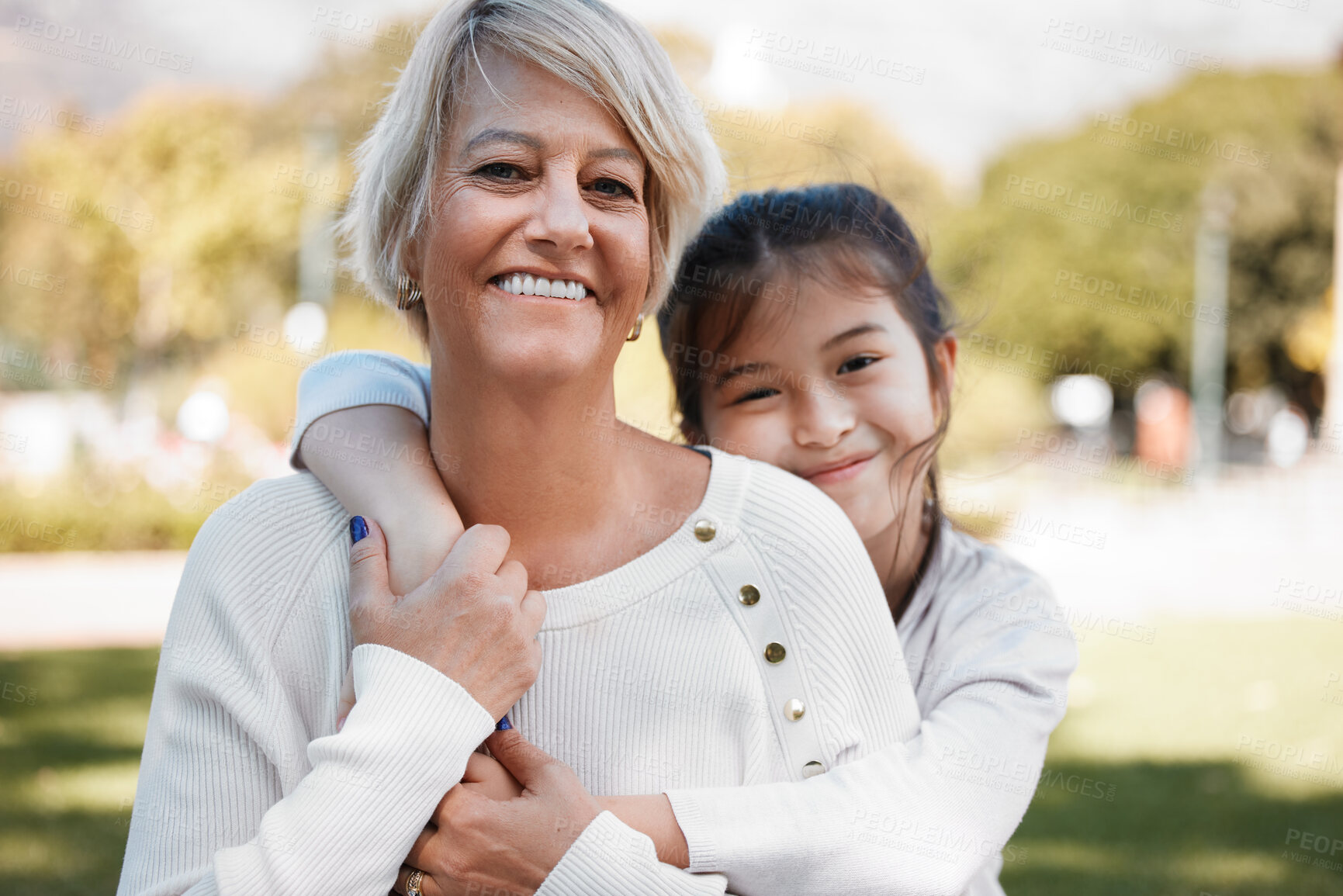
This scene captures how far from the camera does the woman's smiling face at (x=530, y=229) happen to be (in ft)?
6.25

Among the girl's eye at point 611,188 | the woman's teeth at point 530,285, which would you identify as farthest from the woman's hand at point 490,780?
the girl's eye at point 611,188

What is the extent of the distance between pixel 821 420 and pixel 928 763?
888mm

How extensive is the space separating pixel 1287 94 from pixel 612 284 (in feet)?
182

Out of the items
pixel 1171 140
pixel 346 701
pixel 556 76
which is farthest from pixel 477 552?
pixel 1171 140

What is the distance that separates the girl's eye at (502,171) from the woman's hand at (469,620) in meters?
0.61

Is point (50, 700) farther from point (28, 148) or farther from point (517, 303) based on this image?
point (28, 148)

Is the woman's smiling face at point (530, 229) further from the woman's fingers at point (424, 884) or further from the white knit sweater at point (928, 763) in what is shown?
the woman's fingers at point (424, 884)

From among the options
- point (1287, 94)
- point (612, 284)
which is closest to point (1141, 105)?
point (1287, 94)

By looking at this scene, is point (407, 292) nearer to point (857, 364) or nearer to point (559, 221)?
point (559, 221)

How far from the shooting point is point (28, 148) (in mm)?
22781

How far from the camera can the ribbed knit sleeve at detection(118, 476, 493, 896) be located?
67.4 inches

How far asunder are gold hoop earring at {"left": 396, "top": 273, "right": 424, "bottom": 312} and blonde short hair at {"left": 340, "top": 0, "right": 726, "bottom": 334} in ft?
0.06

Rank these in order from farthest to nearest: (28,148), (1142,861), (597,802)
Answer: (28,148) → (1142,861) → (597,802)

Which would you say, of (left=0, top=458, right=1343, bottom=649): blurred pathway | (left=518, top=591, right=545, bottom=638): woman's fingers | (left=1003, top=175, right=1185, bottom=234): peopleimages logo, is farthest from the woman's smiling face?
(left=1003, top=175, right=1185, bottom=234): peopleimages logo
